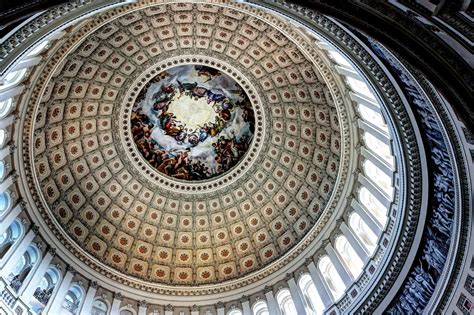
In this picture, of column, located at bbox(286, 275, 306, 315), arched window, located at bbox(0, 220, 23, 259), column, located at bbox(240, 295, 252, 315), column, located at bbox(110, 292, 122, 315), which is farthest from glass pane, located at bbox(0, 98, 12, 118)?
column, located at bbox(286, 275, 306, 315)

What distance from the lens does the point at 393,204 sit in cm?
1677

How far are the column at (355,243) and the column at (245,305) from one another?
6.91 metres

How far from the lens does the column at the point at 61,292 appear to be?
1939cm

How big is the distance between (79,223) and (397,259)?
17901 millimetres

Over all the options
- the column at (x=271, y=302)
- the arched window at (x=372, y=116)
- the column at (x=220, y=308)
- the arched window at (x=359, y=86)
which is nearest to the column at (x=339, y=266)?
the column at (x=271, y=302)

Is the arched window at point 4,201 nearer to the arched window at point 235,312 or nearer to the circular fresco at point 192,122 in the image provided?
the circular fresco at point 192,122

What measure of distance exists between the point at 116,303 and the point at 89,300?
65.3 inches

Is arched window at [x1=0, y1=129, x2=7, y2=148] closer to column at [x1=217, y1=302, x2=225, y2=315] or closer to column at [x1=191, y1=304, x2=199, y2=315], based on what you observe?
column at [x1=191, y1=304, x2=199, y2=315]

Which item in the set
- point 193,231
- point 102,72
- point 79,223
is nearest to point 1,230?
point 79,223

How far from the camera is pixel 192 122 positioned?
30344 millimetres

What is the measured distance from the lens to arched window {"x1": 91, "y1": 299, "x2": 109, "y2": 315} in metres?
22.1

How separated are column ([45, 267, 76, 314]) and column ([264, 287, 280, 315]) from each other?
1044cm

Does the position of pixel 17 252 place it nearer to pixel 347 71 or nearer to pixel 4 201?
pixel 4 201

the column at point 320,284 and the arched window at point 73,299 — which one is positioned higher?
the column at point 320,284
